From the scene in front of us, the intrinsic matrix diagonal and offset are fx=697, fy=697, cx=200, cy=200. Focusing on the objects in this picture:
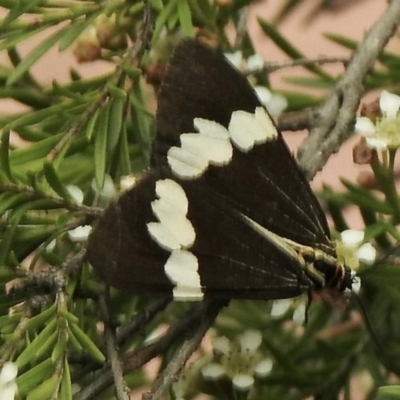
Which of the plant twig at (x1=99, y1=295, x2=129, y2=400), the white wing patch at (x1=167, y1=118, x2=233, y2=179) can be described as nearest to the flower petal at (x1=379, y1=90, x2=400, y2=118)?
the white wing patch at (x1=167, y1=118, x2=233, y2=179)

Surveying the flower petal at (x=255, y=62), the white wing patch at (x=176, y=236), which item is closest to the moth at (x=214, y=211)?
the white wing patch at (x=176, y=236)

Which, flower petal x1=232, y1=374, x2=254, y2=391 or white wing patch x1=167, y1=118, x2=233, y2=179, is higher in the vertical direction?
white wing patch x1=167, y1=118, x2=233, y2=179

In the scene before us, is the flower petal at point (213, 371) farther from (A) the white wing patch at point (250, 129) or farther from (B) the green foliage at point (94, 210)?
(A) the white wing patch at point (250, 129)

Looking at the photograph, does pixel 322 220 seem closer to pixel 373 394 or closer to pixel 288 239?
pixel 288 239

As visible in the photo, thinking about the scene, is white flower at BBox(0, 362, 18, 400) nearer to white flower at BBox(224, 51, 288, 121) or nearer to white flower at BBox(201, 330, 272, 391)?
white flower at BBox(201, 330, 272, 391)

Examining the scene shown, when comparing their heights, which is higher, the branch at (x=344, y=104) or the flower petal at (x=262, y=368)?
the branch at (x=344, y=104)
